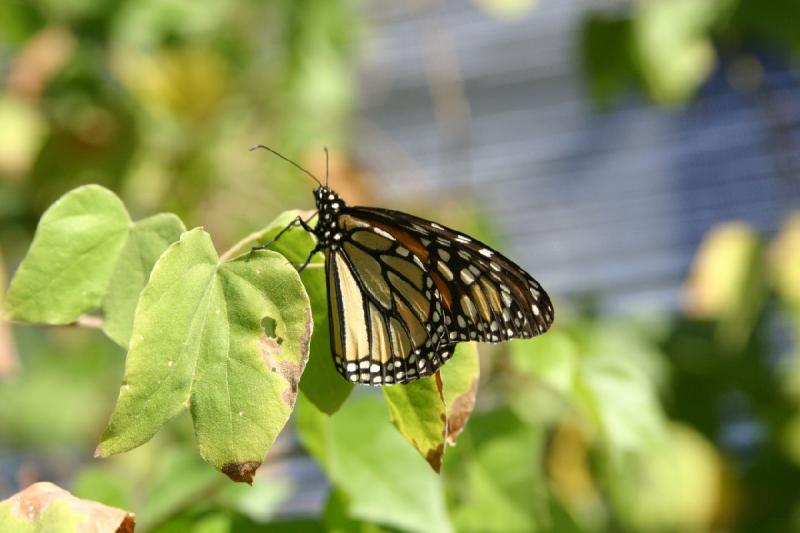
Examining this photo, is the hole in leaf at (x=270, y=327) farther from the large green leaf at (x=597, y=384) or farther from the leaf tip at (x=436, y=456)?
the large green leaf at (x=597, y=384)

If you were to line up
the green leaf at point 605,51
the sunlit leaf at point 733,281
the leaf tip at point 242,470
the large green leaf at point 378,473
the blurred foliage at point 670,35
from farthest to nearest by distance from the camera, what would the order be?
the green leaf at point 605,51, the blurred foliage at point 670,35, the sunlit leaf at point 733,281, the large green leaf at point 378,473, the leaf tip at point 242,470

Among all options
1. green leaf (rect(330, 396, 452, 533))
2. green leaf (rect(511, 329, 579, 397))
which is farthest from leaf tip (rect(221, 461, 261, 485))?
green leaf (rect(511, 329, 579, 397))

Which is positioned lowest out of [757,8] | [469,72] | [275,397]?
[469,72]

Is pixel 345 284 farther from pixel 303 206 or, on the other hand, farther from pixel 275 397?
pixel 303 206

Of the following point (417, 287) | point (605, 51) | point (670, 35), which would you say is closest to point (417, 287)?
point (417, 287)

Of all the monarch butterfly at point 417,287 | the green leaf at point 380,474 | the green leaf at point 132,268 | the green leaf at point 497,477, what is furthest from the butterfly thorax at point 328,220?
the green leaf at point 497,477

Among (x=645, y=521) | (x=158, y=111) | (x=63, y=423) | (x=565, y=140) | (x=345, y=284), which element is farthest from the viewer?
(x=565, y=140)

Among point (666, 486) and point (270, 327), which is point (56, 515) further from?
point (666, 486)

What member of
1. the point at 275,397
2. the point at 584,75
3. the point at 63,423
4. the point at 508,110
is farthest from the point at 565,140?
the point at 275,397
